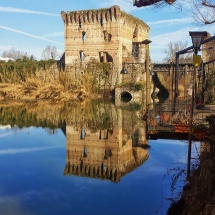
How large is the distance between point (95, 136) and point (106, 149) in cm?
222

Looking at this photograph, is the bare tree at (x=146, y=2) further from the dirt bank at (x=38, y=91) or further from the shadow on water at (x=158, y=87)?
the shadow on water at (x=158, y=87)

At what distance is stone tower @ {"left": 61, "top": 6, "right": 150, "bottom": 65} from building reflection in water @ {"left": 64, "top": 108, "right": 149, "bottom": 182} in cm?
1905

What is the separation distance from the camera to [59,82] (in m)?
35.6

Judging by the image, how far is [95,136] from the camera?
52.5 feet

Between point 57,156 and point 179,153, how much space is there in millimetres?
4529

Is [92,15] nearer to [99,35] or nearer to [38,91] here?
→ [99,35]

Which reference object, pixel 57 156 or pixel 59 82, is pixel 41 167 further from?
pixel 59 82

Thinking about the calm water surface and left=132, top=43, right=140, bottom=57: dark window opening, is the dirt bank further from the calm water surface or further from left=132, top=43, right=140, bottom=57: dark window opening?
the calm water surface

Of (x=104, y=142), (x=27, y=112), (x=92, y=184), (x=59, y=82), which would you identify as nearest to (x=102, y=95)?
(x=59, y=82)

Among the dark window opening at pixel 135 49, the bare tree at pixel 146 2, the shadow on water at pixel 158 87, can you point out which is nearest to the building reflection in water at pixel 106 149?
the bare tree at pixel 146 2

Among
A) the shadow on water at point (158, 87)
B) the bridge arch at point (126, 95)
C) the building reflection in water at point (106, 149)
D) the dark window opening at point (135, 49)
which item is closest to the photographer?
the building reflection in water at point (106, 149)

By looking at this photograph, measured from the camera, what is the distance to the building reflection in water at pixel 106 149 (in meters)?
11.0

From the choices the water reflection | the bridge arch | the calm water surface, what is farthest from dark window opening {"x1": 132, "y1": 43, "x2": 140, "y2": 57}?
the calm water surface

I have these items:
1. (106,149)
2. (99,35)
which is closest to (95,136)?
(106,149)
